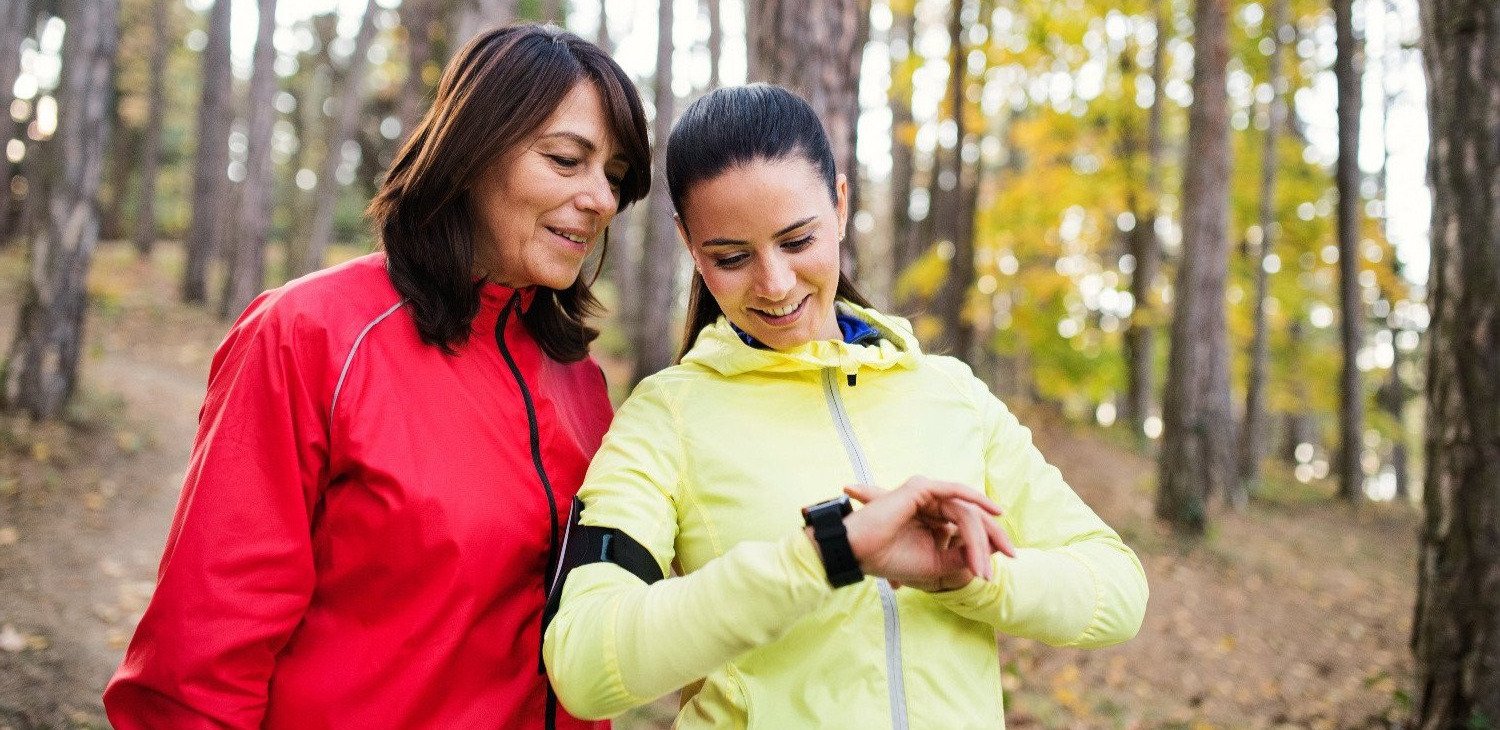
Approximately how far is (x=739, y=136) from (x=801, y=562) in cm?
93

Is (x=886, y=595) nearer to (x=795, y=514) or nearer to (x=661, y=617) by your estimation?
(x=795, y=514)

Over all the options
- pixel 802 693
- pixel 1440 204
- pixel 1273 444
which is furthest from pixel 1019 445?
pixel 1273 444

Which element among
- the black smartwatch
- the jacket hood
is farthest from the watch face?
the jacket hood

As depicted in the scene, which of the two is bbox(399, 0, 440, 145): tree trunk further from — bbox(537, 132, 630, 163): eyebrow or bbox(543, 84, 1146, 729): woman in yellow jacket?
bbox(543, 84, 1146, 729): woman in yellow jacket

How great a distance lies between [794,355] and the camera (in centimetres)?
207

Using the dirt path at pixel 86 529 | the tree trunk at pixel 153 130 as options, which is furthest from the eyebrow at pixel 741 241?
the tree trunk at pixel 153 130

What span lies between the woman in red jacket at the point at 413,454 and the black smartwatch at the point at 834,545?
75cm

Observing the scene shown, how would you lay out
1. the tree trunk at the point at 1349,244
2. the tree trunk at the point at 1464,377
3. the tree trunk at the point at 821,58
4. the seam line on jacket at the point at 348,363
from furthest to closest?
the tree trunk at the point at 1349,244
the tree trunk at the point at 821,58
the tree trunk at the point at 1464,377
the seam line on jacket at the point at 348,363

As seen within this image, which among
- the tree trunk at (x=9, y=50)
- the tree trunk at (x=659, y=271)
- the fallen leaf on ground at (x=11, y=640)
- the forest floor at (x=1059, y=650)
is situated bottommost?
the forest floor at (x=1059, y=650)

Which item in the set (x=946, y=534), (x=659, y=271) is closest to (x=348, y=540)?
(x=946, y=534)

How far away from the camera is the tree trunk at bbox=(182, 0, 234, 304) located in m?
16.1

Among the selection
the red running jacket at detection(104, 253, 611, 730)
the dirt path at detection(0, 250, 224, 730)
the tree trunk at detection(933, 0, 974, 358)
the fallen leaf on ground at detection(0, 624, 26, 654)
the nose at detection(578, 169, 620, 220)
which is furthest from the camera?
the tree trunk at detection(933, 0, 974, 358)

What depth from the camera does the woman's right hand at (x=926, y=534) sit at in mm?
1604

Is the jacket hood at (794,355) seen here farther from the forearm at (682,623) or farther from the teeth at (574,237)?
the forearm at (682,623)
